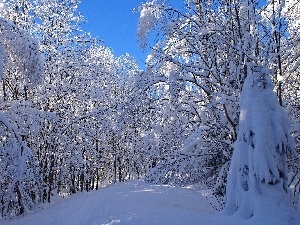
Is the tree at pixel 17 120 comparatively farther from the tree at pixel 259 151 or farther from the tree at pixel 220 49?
the tree at pixel 259 151

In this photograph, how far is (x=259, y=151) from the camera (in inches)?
234

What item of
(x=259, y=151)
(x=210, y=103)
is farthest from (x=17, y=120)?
(x=259, y=151)

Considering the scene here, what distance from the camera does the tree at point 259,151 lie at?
5926mm

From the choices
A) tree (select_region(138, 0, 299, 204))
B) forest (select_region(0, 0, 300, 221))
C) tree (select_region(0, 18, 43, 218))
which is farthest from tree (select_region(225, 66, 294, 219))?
tree (select_region(0, 18, 43, 218))

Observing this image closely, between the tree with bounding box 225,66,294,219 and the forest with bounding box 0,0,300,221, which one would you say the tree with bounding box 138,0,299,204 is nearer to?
the forest with bounding box 0,0,300,221

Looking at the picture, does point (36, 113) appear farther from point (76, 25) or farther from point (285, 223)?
point (76, 25)

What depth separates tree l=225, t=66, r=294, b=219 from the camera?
5.93m

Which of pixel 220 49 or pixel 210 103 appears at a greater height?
pixel 220 49

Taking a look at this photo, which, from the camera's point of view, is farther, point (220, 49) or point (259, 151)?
point (220, 49)

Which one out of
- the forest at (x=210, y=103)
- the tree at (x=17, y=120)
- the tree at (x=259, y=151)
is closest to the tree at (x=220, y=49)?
the forest at (x=210, y=103)

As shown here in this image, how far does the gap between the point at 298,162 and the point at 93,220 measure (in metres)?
5.49

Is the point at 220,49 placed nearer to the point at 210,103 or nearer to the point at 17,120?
the point at 210,103

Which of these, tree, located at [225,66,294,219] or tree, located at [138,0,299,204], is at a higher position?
tree, located at [138,0,299,204]

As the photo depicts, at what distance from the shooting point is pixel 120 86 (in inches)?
1308
